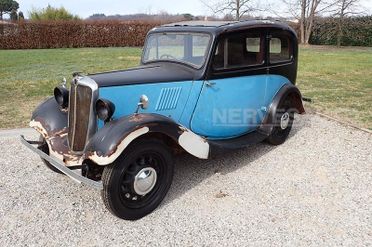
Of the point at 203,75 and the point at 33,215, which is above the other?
the point at 203,75

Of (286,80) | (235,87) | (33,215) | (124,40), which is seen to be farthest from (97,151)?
(124,40)

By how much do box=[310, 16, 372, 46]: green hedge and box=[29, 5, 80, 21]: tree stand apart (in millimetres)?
21337

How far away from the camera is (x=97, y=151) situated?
3062 mm

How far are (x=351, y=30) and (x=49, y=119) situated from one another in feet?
89.3

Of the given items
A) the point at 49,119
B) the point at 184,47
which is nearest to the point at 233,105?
the point at 184,47

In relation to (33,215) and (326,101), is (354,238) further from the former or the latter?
(326,101)

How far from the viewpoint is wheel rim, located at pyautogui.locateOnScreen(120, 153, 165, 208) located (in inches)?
129

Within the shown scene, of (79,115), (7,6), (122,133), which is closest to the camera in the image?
(122,133)

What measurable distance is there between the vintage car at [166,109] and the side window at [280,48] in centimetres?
1

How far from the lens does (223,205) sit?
3.60 meters

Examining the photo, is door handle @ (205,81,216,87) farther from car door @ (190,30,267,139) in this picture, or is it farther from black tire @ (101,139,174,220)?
black tire @ (101,139,174,220)

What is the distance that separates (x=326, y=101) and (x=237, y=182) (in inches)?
180

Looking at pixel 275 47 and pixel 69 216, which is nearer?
pixel 69 216

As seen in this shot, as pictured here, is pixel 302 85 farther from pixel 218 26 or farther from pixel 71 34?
pixel 71 34
